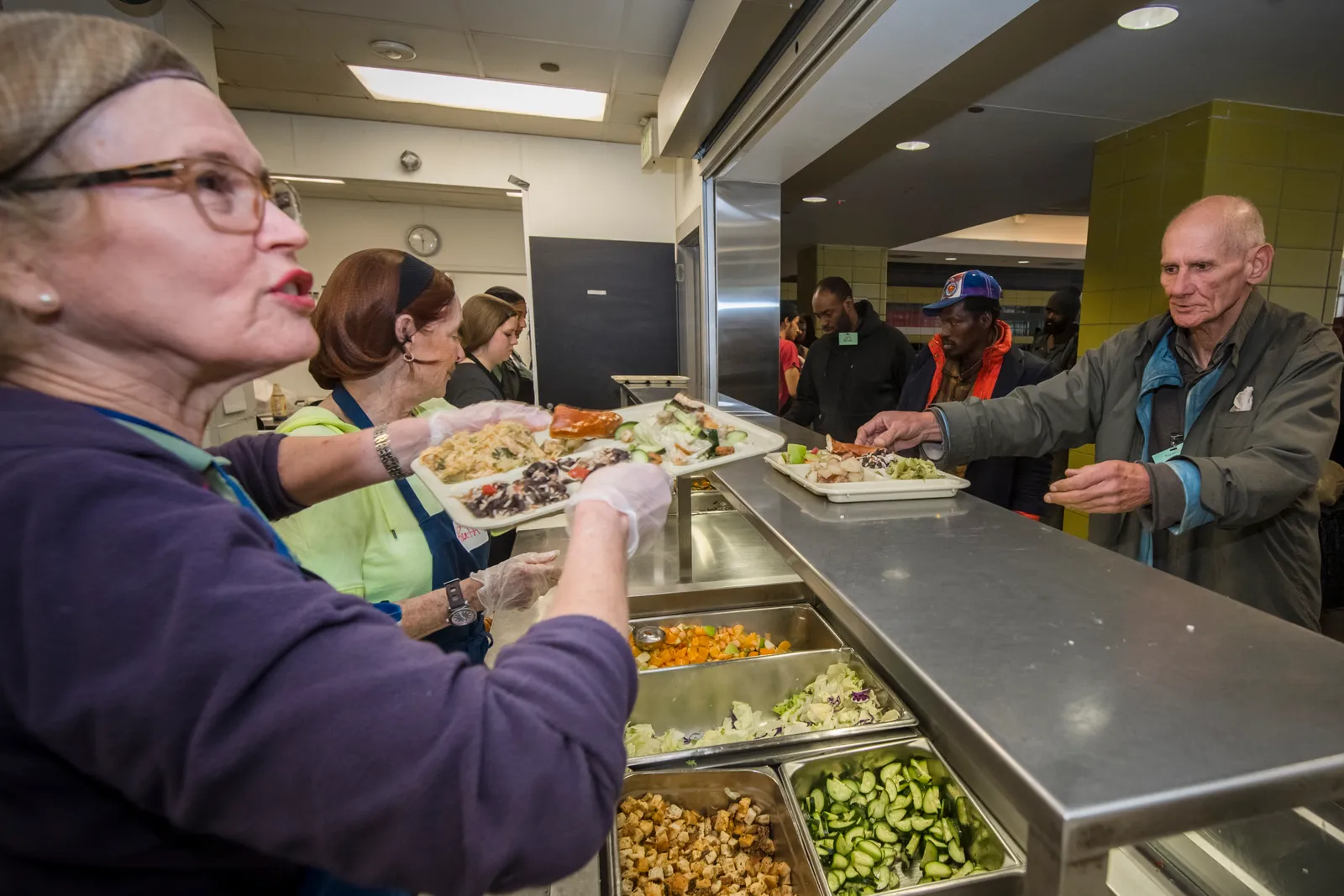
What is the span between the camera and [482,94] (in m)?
4.79

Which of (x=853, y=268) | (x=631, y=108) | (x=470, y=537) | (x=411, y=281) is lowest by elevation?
(x=470, y=537)

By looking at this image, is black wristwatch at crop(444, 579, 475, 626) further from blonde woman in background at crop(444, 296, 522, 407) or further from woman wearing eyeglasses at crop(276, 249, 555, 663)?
blonde woman in background at crop(444, 296, 522, 407)

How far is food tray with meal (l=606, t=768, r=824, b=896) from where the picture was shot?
1140 millimetres

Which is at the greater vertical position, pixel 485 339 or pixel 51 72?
pixel 51 72

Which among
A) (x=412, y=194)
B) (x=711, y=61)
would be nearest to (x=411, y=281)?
(x=711, y=61)

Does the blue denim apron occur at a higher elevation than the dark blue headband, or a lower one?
lower

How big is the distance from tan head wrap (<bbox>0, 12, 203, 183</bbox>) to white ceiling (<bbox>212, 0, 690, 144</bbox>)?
11.9ft

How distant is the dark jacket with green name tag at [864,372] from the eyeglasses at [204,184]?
3821 millimetres

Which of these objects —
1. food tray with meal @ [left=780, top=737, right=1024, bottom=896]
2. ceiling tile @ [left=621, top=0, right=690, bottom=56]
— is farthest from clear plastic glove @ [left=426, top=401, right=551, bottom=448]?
ceiling tile @ [left=621, top=0, right=690, bottom=56]

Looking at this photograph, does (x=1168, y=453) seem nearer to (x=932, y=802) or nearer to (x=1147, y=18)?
(x=932, y=802)

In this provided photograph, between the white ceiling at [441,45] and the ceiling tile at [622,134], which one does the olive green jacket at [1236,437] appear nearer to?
the white ceiling at [441,45]

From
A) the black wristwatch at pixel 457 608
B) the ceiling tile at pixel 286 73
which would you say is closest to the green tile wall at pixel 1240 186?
the black wristwatch at pixel 457 608

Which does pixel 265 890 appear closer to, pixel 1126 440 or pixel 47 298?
pixel 47 298

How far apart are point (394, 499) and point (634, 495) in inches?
35.6
